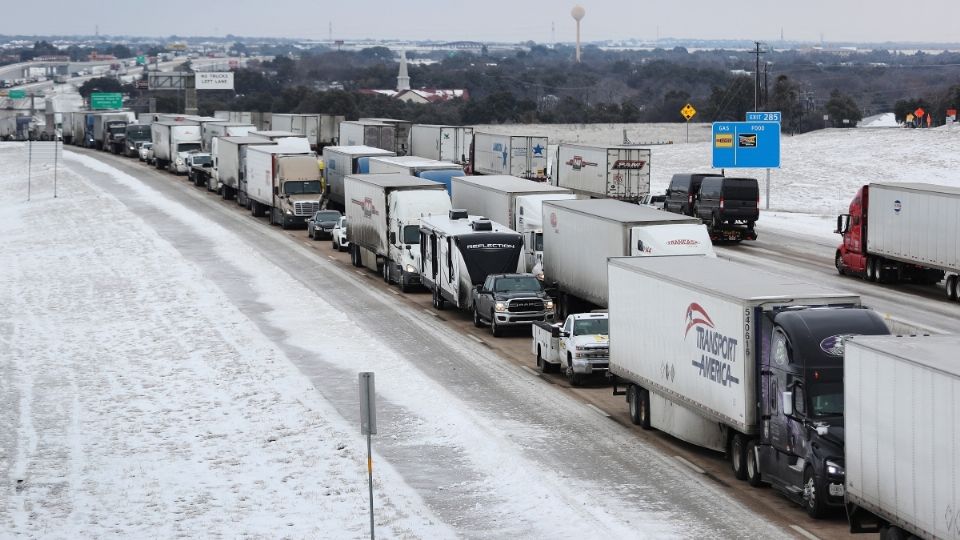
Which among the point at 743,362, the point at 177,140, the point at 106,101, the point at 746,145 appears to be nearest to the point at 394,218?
the point at 743,362

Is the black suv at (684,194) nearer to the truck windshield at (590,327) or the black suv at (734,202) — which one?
the black suv at (734,202)

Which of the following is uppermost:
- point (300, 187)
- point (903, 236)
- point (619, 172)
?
point (619, 172)

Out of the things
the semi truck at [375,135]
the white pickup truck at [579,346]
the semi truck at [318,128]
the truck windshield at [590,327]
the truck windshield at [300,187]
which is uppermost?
the semi truck at [318,128]

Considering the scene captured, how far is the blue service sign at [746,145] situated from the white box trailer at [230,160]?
23.2 meters

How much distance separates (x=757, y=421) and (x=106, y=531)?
1009 cm

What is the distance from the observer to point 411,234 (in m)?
45.6

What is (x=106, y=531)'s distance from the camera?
21.4m

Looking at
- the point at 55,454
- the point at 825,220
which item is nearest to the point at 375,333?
the point at 55,454

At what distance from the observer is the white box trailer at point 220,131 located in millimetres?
88938

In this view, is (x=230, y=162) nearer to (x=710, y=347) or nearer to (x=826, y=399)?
(x=710, y=347)

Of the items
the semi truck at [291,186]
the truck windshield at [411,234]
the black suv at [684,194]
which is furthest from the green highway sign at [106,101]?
the truck windshield at [411,234]

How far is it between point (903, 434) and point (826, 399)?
3.22 m

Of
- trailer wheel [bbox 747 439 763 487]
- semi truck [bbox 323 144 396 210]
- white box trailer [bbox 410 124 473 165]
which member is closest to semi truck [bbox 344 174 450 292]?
semi truck [bbox 323 144 396 210]

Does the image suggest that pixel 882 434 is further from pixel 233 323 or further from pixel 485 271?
pixel 233 323
